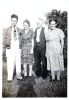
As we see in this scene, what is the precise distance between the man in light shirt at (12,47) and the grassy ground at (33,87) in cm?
7

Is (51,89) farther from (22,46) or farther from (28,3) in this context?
(28,3)

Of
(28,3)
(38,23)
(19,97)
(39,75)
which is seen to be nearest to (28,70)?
(39,75)

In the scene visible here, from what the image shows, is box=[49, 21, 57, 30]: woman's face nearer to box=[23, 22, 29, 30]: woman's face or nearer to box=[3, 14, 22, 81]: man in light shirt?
box=[23, 22, 29, 30]: woman's face

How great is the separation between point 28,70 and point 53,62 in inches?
11.6

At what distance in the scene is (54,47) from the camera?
287cm

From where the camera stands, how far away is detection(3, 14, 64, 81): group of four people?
2.86 meters

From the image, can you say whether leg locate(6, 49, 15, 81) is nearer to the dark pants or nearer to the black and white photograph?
the black and white photograph

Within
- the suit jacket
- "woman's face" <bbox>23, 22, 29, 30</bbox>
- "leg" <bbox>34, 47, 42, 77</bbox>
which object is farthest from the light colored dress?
the suit jacket

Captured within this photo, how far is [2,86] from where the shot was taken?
9.46ft

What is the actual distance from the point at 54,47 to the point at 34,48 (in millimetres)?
225

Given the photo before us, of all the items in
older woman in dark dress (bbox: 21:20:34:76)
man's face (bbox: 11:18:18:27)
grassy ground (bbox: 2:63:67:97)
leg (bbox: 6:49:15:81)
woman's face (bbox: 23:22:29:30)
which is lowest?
grassy ground (bbox: 2:63:67:97)

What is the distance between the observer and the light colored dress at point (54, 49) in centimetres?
286

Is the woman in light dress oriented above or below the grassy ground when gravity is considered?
above

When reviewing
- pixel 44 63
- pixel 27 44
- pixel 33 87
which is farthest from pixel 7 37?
pixel 33 87
